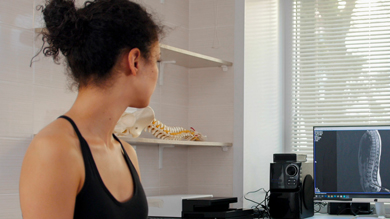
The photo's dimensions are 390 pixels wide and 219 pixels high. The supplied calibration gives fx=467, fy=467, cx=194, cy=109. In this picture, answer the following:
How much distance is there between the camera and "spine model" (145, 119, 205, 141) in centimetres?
237

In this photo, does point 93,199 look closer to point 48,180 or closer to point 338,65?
point 48,180

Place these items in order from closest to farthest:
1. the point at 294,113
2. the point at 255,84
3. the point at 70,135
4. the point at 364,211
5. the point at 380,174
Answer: the point at 70,135
the point at 380,174
the point at 364,211
the point at 255,84
the point at 294,113

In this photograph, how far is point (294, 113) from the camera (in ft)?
10.5

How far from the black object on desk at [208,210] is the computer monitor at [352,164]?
1.76 ft

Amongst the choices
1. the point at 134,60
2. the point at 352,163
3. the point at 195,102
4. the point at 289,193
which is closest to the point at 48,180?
the point at 134,60

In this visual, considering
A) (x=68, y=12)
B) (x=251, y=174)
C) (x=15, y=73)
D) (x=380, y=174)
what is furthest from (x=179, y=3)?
(x=68, y=12)

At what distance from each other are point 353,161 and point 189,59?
42.0 inches

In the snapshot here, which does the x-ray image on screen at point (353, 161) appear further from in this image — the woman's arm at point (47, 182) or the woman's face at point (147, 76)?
the woman's arm at point (47, 182)

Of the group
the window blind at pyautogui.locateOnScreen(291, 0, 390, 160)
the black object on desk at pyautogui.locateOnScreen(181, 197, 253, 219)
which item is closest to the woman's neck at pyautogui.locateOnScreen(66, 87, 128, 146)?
the black object on desk at pyautogui.locateOnScreen(181, 197, 253, 219)

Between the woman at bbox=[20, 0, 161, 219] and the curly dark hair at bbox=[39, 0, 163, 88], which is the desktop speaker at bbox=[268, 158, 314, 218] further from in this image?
the curly dark hair at bbox=[39, 0, 163, 88]

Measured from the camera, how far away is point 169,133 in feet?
7.99

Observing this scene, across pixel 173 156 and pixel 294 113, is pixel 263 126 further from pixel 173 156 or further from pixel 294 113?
pixel 173 156

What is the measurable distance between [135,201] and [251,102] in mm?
2022

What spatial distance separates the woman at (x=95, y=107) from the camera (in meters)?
0.74
